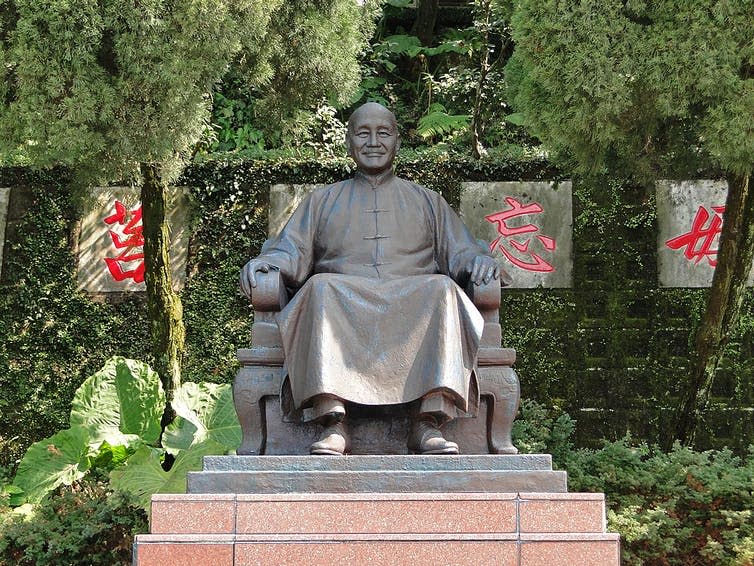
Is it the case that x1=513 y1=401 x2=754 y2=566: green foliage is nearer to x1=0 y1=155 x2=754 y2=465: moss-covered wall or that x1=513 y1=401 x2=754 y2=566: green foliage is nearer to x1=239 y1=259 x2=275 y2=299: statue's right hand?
x1=0 y1=155 x2=754 y2=465: moss-covered wall

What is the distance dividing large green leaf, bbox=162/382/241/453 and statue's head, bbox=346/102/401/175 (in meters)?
2.21

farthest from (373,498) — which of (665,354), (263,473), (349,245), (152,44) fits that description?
(665,354)

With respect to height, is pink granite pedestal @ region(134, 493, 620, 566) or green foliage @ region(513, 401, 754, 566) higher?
pink granite pedestal @ region(134, 493, 620, 566)

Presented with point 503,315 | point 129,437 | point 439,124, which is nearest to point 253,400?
point 129,437

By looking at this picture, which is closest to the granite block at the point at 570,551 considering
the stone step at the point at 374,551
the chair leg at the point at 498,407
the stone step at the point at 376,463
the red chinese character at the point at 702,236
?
the stone step at the point at 374,551

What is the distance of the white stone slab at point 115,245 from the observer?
26.0 ft

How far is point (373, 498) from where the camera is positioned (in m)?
3.71

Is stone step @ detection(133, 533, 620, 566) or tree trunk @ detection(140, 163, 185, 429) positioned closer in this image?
stone step @ detection(133, 533, 620, 566)

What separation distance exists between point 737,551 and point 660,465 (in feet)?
2.92

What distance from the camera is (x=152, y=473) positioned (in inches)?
237

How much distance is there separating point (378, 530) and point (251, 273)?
1.46 m

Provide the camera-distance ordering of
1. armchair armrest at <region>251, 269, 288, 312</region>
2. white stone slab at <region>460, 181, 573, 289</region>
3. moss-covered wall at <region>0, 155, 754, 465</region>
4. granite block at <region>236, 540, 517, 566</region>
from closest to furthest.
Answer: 1. granite block at <region>236, 540, 517, 566</region>
2. armchair armrest at <region>251, 269, 288, 312</region>
3. moss-covered wall at <region>0, 155, 754, 465</region>
4. white stone slab at <region>460, 181, 573, 289</region>

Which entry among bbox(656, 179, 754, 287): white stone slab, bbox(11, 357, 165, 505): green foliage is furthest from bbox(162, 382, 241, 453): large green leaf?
bbox(656, 179, 754, 287): white stone slab

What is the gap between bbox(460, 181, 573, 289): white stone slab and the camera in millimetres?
7824
